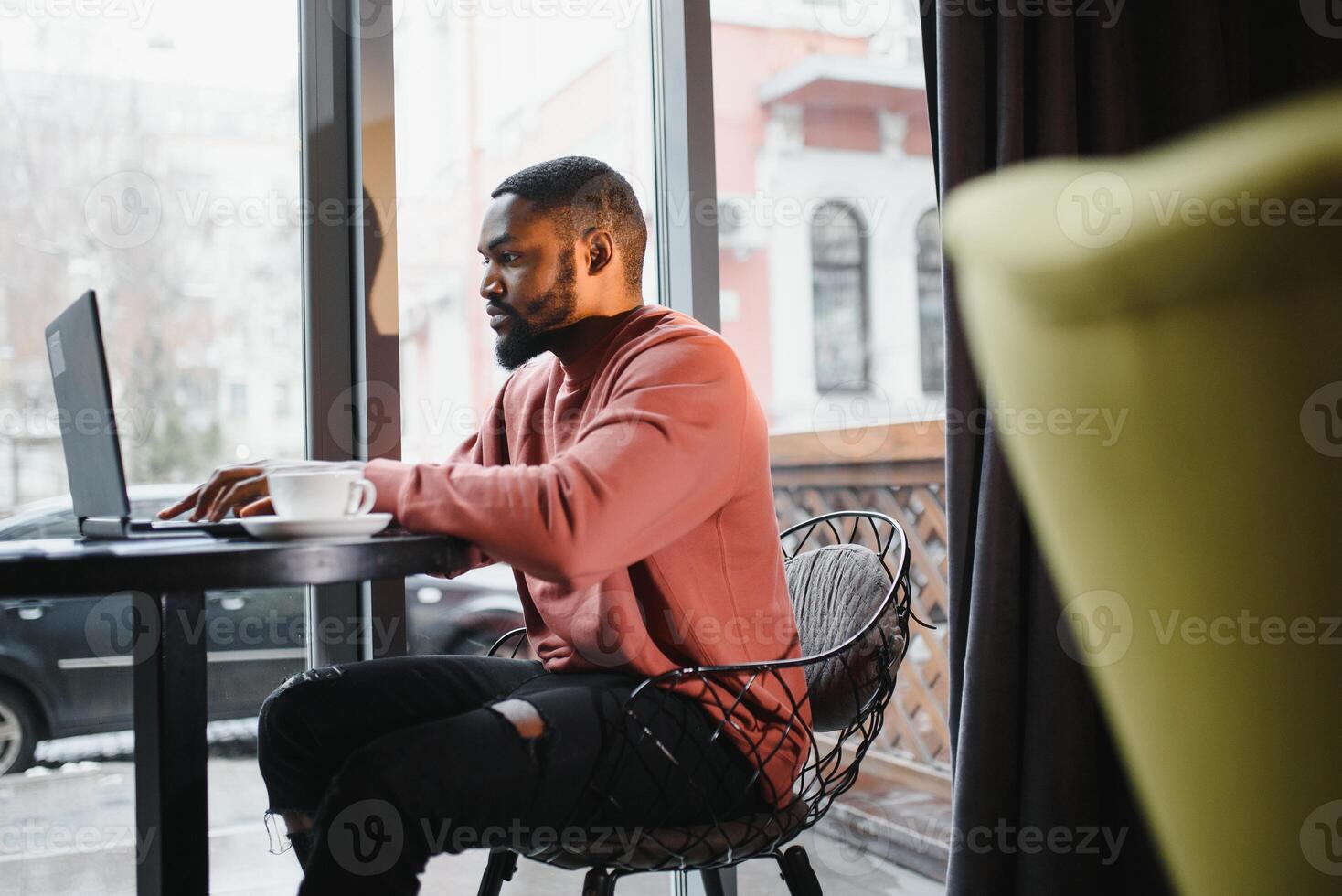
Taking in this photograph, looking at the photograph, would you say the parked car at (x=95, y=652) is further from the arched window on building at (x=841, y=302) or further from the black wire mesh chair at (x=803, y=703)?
the arched window on building at (x=841, y=302)

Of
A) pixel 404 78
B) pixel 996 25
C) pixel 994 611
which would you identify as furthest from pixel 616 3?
pixel 994 611

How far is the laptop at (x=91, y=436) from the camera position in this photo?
40.3 inches

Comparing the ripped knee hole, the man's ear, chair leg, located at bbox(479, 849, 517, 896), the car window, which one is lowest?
chair leg, located at bbox(479, 849, 517, 896)

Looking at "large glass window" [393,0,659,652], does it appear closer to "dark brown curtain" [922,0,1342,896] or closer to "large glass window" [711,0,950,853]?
"large glass window" [711,0,950,853]

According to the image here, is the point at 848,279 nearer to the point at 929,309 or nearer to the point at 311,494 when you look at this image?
the point at 929,309

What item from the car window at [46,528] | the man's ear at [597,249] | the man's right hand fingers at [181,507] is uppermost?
the man's ear at [597,249]

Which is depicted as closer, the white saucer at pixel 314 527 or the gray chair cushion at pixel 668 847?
the white saucer at pixel 314 527

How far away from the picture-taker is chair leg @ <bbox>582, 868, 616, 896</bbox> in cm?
116

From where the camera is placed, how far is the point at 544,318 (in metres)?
1.42

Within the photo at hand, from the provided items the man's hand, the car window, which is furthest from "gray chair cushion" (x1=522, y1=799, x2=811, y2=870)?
the car window

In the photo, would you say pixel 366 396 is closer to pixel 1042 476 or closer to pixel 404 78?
pixel 404 78

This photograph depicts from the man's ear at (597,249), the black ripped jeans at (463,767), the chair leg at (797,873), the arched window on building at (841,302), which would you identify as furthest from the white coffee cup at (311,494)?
the arched window on building at (841,302)

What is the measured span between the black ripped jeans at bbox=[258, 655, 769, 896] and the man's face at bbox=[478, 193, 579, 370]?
0.44 m

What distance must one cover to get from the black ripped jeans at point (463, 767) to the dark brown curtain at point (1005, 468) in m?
0.57
